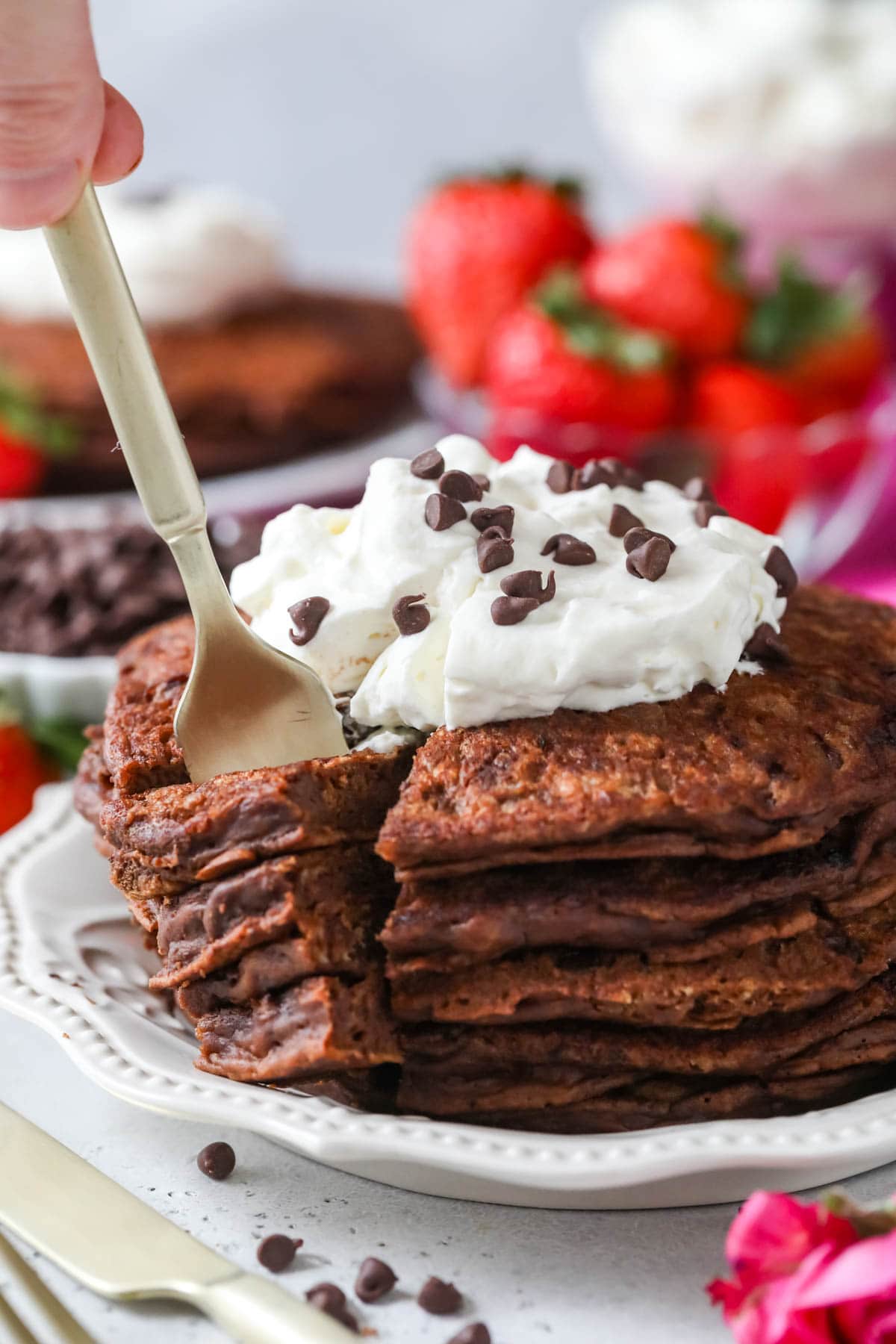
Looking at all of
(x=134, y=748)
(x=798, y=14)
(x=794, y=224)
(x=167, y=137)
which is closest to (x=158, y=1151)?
(x=134, y=748)

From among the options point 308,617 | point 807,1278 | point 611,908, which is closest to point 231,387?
point 308,617

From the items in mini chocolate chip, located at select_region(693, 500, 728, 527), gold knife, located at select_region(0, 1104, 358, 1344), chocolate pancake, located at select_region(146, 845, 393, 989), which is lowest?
gold knife, located at select_region(0, 1104, 358, 1344)

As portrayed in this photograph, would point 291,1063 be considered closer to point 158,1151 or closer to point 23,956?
point 158,1151

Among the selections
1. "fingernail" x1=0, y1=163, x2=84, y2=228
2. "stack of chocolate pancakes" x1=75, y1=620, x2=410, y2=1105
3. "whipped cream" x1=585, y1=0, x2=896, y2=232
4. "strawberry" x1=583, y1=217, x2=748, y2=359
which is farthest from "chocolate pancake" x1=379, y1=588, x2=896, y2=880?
"whipped cream" x1=585, y1=0, x2=896, y2=232

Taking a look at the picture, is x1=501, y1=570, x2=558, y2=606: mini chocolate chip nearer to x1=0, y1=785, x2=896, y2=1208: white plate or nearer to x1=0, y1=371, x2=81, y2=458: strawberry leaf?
x1=0, y1=785, x2=896, y2=1208: white plate

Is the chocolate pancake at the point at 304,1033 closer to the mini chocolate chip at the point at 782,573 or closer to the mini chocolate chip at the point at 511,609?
the mini chocolate chip at the point at 511,609

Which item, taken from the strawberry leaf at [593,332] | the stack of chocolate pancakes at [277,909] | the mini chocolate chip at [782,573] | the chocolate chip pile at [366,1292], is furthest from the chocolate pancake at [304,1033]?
the strawberry leaf at [593,332]

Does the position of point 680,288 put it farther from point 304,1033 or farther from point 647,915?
point 304,1033
